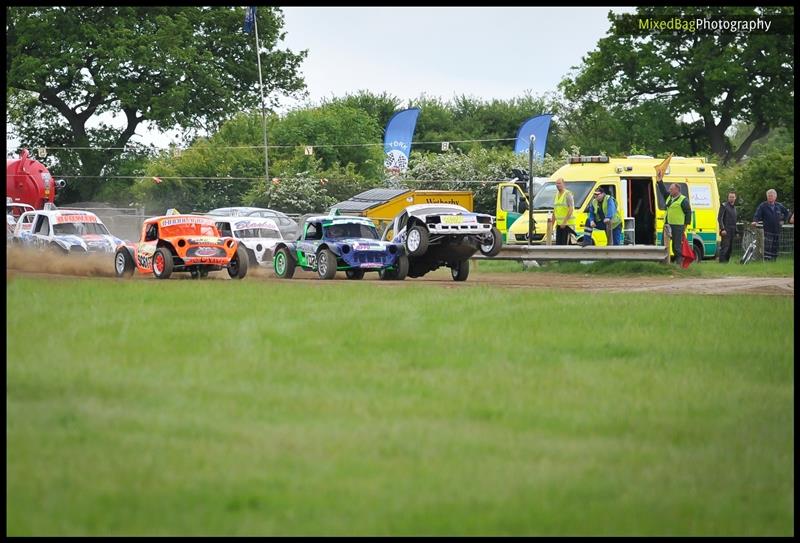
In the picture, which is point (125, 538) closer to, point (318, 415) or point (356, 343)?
point (318, 415)

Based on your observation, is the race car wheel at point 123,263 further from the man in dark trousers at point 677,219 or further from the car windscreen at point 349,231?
the man in dark trousers at point 677,219

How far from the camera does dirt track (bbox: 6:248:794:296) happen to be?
2419 centimetres

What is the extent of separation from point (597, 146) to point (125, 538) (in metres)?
62.7

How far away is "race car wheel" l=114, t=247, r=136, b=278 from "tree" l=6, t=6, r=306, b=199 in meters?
42.1

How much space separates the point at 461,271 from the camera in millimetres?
28203

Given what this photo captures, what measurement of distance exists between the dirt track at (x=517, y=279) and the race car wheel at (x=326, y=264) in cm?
31

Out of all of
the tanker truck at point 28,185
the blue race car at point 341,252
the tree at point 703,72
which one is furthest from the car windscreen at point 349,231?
the tree at point 703,72

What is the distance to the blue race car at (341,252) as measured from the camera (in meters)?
27.2

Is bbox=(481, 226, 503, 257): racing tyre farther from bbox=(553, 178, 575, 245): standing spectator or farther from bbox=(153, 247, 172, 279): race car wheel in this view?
bbox=(153, 247, 172, 279): race car wheel

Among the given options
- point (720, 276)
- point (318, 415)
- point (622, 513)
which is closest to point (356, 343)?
point (318, 415)

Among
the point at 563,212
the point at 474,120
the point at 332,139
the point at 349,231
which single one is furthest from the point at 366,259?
the point at 474,120

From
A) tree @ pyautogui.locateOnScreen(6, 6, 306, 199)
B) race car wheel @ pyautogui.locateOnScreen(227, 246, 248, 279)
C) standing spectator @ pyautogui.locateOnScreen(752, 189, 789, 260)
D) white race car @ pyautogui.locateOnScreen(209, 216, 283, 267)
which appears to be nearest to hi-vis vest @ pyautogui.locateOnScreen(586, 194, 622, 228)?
standing spectator @ pyautogui.locateOnScreen(752, 189, 789, 260)

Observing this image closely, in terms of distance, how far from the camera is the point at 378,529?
25.7ft

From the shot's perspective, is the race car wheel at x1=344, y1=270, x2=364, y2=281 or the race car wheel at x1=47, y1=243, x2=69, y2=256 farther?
the race car wheel at x1=47, y1=243, x2=69, y2=256
